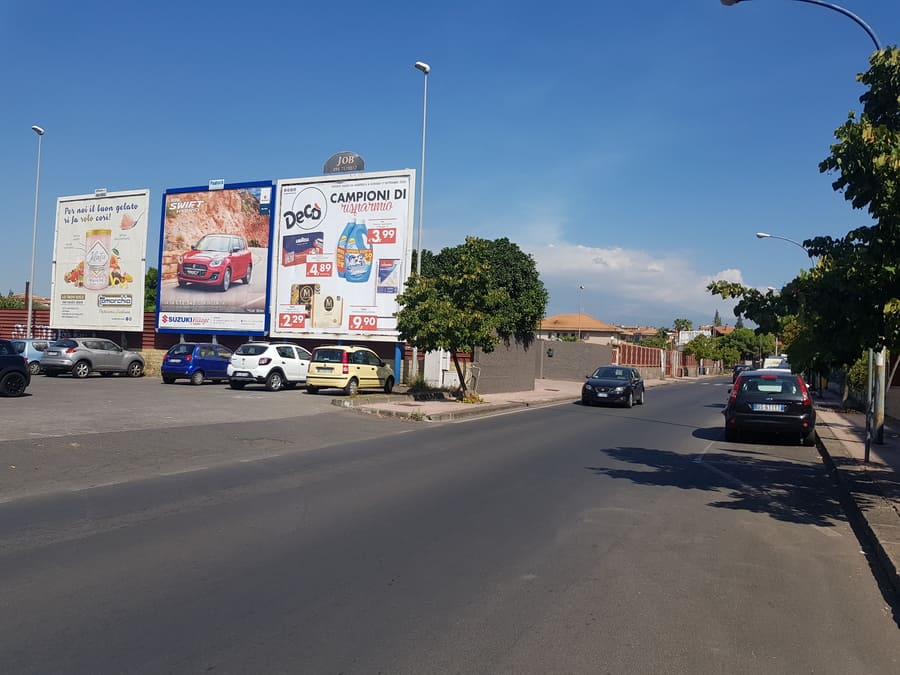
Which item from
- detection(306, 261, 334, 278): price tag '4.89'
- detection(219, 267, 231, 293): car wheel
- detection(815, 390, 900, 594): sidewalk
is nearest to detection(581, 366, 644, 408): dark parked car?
detection(815, 390, 900, 594): sidewalk

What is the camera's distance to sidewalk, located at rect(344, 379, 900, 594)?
7191 millimetres

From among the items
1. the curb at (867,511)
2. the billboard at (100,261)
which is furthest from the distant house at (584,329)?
the curb at (867,511)

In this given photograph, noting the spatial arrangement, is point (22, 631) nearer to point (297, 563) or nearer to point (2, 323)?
point (297, 563)

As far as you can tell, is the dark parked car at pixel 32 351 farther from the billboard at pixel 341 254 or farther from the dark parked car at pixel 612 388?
the dark parked car at pixel 612 388

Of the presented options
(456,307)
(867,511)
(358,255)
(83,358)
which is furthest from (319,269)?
(867,511)

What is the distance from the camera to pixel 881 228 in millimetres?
7750

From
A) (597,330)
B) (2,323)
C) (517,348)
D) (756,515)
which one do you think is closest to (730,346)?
(597,330)

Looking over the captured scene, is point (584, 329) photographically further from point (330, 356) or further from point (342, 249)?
point (330, 356)

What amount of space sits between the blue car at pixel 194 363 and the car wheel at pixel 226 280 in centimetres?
→ 766

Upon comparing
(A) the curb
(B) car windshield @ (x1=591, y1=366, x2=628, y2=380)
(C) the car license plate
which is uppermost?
(B) car windshield @ (x1=591, y1=366, x2=628, y2=380)

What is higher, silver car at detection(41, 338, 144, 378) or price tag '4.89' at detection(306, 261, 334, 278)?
price tag '4.89' at detection(306, 261, 334, 278)

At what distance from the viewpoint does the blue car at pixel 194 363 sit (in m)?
26.4

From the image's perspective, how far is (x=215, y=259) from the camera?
115 feet

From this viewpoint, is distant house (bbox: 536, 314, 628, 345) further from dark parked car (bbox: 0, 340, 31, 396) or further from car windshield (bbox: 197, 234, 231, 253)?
dark parked car (bbox: 0, 340, 31, 396)
